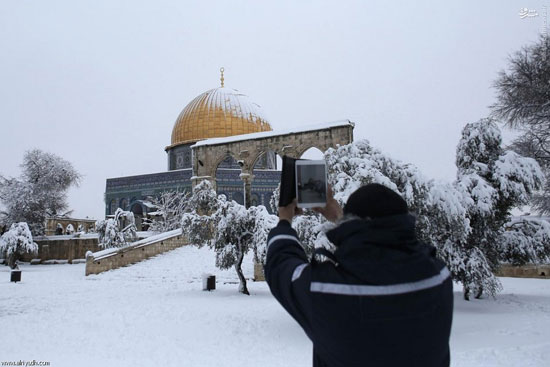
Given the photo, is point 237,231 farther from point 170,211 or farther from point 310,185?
point 170,211

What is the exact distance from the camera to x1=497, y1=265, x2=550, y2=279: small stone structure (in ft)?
43.7

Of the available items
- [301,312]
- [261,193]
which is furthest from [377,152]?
[261,193]

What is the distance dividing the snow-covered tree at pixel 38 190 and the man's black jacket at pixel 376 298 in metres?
25.4

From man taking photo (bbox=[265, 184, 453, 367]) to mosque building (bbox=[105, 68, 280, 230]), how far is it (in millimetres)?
30040

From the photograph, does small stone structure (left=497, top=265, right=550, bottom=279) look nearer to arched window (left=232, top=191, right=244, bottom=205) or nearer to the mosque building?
the mosque building

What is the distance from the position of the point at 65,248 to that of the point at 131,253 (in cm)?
705

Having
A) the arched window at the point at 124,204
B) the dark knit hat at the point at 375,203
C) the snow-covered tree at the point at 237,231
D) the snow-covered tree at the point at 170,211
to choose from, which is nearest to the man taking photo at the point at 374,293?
the dark knit hat at the point at 375,203

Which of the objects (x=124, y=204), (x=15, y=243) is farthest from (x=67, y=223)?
(x=15, y=243)

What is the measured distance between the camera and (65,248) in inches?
856

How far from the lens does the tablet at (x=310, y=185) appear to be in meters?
1.57

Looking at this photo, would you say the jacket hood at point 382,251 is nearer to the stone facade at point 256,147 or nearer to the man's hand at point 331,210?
the man's hand at point 331,210

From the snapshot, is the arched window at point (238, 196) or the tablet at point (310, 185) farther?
the arched window at point (238, 196)

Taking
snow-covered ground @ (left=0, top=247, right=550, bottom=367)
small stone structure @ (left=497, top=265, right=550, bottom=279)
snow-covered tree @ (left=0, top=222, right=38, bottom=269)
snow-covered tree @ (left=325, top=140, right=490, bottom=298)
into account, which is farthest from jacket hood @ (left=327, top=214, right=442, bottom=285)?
snow-covered tree @ (left=0, top=222, right=38, bottom=269)

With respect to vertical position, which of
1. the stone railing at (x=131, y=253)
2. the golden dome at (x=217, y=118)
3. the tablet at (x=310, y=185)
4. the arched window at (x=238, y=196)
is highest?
the golden dome at (x=217, y=118)
